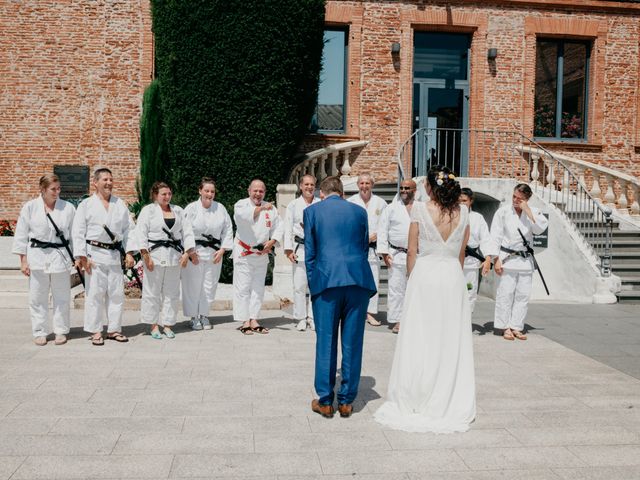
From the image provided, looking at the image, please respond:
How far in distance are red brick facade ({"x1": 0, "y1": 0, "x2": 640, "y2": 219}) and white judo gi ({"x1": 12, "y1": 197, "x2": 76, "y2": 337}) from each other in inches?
311

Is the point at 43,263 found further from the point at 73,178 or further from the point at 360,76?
the point at 360,76

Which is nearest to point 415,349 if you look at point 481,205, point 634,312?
point 634,312

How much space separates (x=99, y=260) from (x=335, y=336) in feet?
12.3

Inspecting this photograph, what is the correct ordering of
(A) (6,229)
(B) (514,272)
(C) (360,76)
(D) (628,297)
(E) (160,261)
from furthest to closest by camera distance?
(C) (360,76), (A) (6,229), (D) (628,297), (B) (514,272), (E) (160,261)

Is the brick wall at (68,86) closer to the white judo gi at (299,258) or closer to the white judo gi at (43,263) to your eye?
the white judo gi at (299,258)

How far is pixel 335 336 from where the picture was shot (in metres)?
5.64

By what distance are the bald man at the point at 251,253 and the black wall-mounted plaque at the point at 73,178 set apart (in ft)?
26.3

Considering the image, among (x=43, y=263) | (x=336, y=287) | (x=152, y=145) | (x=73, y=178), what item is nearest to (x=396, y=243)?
(x=336, y=287)

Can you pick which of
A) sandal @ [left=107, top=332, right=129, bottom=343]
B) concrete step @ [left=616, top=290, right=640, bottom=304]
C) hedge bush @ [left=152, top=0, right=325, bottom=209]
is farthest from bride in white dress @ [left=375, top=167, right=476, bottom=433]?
concrete step @ [left=616, top=290, right=640, bottom=304]

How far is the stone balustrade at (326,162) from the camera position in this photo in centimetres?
1422

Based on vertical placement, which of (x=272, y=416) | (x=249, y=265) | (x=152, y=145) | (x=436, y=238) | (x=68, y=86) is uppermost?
(x=68, y=86)

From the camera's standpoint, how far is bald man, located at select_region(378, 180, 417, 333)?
30.5 ft

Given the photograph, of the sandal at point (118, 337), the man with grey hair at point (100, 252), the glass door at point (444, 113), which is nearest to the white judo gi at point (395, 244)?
the man with grey hair at point (100, 252)

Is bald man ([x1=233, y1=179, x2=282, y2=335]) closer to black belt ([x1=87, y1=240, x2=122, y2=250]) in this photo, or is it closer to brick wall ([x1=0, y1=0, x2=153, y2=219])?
black belt ([x1=87, y1=240, x2=122, y2=250])
